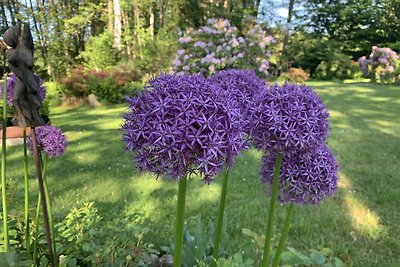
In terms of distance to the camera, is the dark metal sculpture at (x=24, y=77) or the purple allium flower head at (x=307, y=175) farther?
the purple allium flower head at (x=307, y=175)

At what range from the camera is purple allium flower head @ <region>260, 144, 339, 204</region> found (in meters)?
1.57

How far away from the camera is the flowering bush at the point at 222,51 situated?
12.0m

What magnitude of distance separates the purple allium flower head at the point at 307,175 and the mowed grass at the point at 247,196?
83cm

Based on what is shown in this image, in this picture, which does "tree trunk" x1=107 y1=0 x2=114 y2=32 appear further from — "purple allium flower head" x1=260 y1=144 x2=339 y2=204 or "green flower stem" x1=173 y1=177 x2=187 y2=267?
"green flower stem" x1=173 y1=177 x2=187 y2=267

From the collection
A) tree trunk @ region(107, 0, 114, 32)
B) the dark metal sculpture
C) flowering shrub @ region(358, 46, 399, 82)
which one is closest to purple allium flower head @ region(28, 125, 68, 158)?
the dark metal sculpture

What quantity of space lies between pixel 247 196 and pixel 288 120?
9.81 feet

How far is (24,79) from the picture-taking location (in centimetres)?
132

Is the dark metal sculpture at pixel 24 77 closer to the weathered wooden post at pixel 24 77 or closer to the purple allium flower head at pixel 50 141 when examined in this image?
the weathered wooden post at pixel 24 77

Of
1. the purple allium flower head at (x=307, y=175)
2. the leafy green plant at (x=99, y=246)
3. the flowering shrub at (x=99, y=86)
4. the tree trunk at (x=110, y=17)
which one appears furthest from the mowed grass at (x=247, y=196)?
the tree trunk at (x=110, y=17)

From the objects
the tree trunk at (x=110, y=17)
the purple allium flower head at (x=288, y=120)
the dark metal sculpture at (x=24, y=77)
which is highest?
the tree trunk at (x=110, y=17)

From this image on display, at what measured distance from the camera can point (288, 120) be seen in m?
1.39

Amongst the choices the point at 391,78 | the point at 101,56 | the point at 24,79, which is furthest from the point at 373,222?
the point at 391,78

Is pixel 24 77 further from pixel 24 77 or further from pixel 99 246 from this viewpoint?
pixel 99 246

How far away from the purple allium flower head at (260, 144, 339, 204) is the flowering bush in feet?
33.8
